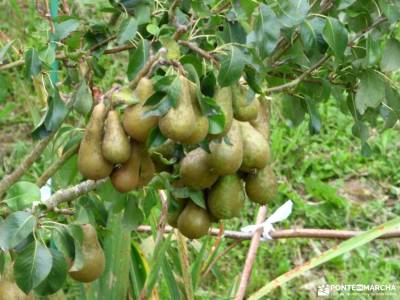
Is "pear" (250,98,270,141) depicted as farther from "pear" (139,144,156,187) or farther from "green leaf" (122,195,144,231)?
"green leaf" (122,195,144,231)

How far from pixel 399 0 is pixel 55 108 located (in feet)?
1.96

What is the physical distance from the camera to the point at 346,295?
7.79 ft

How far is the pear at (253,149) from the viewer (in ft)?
3.69

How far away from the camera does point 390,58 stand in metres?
1.36

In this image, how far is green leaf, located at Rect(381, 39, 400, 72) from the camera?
1352 millimetres

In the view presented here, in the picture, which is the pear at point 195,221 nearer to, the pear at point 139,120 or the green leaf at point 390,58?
the pear at point 139,120

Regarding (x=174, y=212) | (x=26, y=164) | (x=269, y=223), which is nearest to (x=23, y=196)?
(x=26, y=164)

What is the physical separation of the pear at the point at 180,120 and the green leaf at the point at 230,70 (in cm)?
6

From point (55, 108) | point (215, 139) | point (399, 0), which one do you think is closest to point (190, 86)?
point (215, 139)

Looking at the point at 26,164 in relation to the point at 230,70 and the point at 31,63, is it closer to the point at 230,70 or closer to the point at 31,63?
the point at 31,63

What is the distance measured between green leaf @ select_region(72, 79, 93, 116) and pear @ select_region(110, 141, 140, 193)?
0.51 ft

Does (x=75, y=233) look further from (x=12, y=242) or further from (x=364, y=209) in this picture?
(x=364, y=209)

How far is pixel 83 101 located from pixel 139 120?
8.6 inches

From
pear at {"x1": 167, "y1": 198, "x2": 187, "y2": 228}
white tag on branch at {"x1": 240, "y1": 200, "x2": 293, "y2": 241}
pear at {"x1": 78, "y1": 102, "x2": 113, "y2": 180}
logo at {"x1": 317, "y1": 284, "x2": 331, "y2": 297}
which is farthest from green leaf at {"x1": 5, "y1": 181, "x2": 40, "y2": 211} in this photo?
logo at {"x1": 317, "y1": 284, "x2": 331, "y2": 297}
